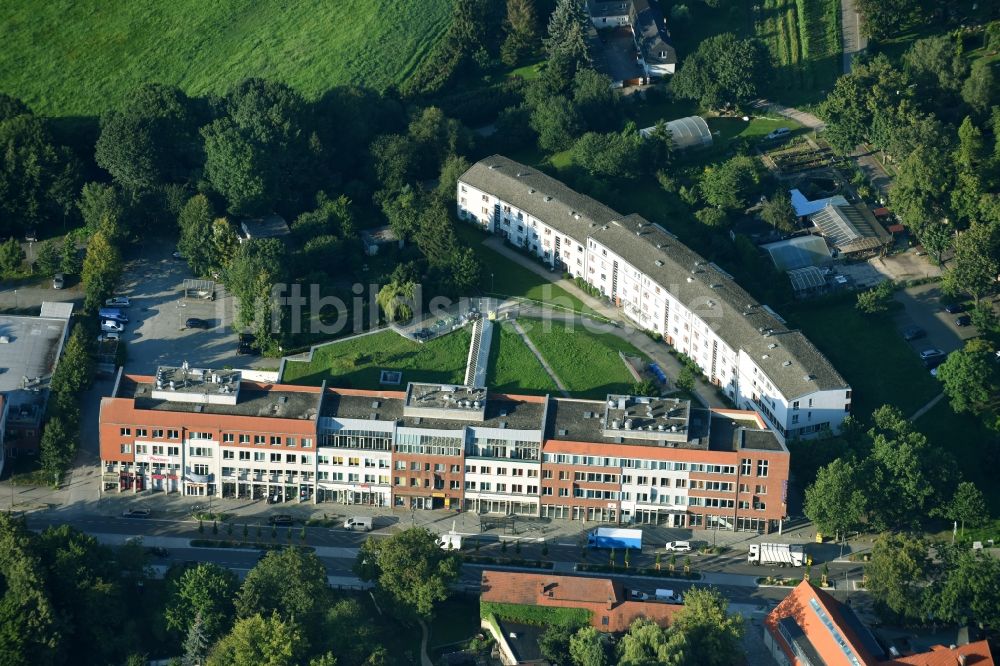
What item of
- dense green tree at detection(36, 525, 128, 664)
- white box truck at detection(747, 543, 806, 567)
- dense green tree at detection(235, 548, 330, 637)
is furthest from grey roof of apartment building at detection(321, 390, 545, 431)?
dense green tree at detection(36, 525, 128, 664)

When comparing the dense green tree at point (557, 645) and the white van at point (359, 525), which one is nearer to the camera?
the dense green tree at point (557, 645)

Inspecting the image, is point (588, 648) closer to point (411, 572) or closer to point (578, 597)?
point (578, 597)

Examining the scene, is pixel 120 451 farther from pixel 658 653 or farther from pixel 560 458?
pixel 658 653

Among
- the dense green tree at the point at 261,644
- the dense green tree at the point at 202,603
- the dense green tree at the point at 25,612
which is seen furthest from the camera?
the dense green tree at the point at 202,603

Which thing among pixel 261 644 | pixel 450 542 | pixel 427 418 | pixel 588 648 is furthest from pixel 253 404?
pixel 588 648

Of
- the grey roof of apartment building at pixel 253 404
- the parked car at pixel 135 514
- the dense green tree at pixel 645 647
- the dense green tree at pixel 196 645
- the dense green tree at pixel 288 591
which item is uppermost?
the grey roof of apartment building at pixel 253 404

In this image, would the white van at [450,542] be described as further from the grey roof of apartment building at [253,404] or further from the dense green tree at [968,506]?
the dense green tree at [968,506]

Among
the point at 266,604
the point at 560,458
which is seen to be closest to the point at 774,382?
the point at 560,458

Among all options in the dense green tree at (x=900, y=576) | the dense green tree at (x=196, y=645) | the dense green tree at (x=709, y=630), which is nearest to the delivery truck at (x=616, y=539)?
the dense green tree at (x=709, y=630)
